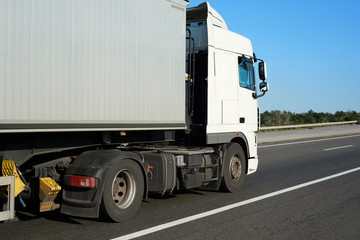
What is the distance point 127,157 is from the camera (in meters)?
6.11

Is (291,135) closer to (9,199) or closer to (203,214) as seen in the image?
(203,214)

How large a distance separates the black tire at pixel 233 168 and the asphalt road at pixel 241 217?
187mm

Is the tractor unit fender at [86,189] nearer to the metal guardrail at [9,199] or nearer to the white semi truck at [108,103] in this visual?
the white semi truck at [108,103]

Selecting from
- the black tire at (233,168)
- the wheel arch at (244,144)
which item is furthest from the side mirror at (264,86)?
the black tire at (233,168)

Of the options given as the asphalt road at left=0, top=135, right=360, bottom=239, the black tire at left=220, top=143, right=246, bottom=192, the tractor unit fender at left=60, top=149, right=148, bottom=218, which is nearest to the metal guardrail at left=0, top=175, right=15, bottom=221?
the asphalt road at left=0, top=135, right=360, bottom=239

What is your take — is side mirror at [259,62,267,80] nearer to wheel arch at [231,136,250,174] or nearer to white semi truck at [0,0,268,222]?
white semi truck at [0,0,268,222]

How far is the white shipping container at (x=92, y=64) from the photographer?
4.76 m

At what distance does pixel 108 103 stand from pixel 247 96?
4.31 m

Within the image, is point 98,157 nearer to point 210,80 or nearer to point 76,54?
point 76,54

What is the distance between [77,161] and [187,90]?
113 inches

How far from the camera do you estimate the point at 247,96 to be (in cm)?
938

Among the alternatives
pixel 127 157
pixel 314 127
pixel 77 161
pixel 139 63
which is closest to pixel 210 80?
pixel 139 63

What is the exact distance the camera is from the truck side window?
30.3ft

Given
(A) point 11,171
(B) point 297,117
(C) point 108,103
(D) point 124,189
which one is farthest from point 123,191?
(B) point 297,117
